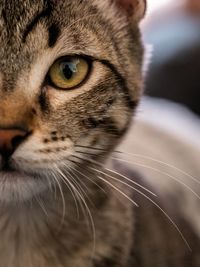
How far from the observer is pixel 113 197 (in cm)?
110

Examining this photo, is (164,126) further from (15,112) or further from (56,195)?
(15,112)

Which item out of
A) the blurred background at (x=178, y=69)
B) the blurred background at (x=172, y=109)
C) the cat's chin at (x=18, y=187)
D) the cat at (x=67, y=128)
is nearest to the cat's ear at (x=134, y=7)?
the cat at (x=67, y=128)

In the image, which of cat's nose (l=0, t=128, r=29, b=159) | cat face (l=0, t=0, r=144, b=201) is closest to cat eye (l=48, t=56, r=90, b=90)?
cat face (l=0, t=0, r=144, b=201)

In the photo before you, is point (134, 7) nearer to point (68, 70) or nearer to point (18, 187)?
point (68, 70)

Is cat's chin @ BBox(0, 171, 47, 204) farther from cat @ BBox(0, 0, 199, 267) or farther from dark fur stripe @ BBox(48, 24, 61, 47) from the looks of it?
dark fur stripe @ BBox(48, 24, 61, 47)

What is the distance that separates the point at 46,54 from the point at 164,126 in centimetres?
108

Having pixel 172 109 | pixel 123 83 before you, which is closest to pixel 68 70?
pixel 123 83

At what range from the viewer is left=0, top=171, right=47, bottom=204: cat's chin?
83 centimetres

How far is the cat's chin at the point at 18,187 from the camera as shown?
0.83 metres

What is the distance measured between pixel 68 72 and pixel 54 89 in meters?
0.04

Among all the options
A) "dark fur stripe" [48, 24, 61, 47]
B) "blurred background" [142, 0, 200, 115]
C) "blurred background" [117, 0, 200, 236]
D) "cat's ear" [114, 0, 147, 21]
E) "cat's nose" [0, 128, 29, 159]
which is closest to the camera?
"cat's nose" [0, 128, 29, 159]

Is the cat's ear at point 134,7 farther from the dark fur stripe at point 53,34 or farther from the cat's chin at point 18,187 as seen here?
the cat's chin at point 18,187

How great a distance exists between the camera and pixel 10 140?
0.78 meters

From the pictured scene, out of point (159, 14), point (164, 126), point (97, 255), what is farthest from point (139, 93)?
point (159, 14)
